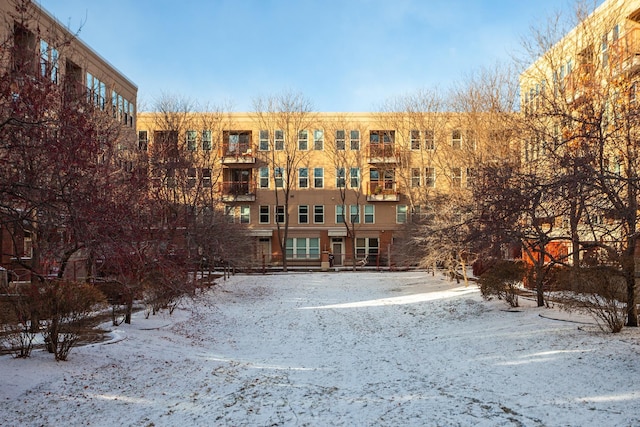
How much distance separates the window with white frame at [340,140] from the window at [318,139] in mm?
1566

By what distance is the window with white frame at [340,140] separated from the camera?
1774 inches

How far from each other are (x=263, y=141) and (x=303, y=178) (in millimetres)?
4880

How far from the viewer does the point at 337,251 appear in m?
46.2

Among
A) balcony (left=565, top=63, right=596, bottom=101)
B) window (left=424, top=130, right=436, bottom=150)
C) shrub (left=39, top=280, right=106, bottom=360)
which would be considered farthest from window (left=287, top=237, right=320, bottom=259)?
shrub (left=39, top=280, right=106, bottom=360)

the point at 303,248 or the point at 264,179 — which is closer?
the point at 303,248

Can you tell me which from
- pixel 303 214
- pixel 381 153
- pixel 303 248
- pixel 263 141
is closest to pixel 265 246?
pixel 303 248

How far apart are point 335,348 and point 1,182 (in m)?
9.08

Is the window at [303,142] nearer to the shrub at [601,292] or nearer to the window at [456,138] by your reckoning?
the window at [456,138]

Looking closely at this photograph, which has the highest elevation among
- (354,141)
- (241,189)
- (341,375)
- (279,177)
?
(354,141)

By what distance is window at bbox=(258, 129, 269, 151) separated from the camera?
45969 millimetres

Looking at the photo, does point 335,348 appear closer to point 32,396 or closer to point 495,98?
point 32,396

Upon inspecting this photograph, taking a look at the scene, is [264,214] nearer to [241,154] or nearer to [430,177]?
[241,154]

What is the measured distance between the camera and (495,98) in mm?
25375

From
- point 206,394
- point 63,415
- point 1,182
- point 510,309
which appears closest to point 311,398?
point 206,394
